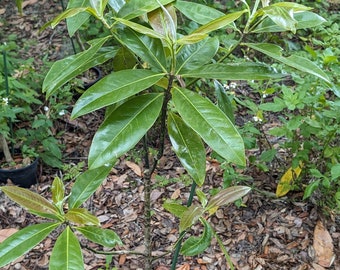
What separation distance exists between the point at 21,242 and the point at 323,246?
1.56 metres

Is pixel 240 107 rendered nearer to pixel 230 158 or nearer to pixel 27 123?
pixel 27 123

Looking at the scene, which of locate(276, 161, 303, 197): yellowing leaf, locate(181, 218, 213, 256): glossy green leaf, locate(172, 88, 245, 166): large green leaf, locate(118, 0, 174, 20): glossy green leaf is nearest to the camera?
locate(172, 88, 245, 166): large green leaf

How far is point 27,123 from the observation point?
314 cm

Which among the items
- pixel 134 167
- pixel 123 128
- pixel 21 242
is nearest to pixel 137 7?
pixel 123 128

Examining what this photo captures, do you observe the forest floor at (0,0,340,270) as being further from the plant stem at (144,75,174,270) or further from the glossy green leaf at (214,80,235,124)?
the glossy green leaf at (214,80,235,124)

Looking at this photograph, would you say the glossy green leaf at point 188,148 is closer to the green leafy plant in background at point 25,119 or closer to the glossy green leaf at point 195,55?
the glossy green leaf at point 195,55

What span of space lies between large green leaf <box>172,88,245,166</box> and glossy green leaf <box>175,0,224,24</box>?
28cm

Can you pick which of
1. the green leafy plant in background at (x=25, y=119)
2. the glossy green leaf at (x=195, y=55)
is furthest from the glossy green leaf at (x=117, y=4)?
the green leafy plant in background at (x=25, y=119)

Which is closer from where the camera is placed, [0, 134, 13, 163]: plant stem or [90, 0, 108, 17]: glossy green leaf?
[90, 0, 108, 17]: glossy green leaf

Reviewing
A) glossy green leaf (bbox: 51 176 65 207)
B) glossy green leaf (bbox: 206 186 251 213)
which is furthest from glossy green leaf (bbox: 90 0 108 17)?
glossy green leaf (bbox: 206 186 251 213)

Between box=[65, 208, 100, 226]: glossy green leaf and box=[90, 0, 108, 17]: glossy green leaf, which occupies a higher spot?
box=[90, 0, 108, 17]: glossy green leaf

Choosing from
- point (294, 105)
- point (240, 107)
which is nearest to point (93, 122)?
point (240, 107)

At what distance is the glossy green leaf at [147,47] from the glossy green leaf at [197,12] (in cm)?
17

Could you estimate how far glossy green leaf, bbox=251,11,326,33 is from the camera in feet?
3.97
